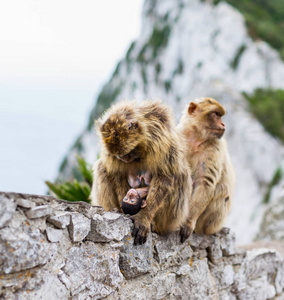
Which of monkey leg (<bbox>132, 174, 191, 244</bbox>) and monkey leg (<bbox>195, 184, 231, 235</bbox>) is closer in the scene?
monkey leg (<bbox>132, 174, 191, 244</bbox>)

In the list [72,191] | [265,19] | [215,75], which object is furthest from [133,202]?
[265,19]

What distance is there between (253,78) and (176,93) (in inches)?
237

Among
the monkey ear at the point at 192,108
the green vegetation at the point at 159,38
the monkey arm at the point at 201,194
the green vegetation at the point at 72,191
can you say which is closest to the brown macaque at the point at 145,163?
the monkey arm at the point at 201,194

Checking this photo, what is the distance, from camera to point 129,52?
1313 inches

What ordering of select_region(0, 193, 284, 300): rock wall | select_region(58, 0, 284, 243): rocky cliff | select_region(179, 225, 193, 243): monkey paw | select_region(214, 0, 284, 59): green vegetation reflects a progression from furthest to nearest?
1. select_region(214, 0, 284, 59): green vegetation
2. select_region(58, 0, 284, 243): rocky cliff
3. select_region(179, 225, 193, 243): monkey paw
4. select_region(0, 193, 284, 300): rock wall

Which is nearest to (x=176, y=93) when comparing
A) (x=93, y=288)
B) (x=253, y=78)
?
(x=253, y=78)

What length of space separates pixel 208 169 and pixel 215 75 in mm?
19254

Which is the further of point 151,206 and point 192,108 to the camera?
point 192,108

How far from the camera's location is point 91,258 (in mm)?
2285

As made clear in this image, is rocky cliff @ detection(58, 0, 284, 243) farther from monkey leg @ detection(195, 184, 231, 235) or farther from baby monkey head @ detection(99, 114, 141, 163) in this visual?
baby monkey head @ detection(99, 114, 141, 163)

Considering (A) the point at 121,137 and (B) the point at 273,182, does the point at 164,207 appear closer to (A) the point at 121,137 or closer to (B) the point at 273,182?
(A) the point at 121,137

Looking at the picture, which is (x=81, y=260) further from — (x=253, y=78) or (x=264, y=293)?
(x=253, y=78)

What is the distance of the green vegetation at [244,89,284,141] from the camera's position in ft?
47.8

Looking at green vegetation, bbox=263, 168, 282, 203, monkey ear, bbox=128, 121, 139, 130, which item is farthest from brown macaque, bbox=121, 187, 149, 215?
green vegetation, bbox=263, 168, 282, 203
